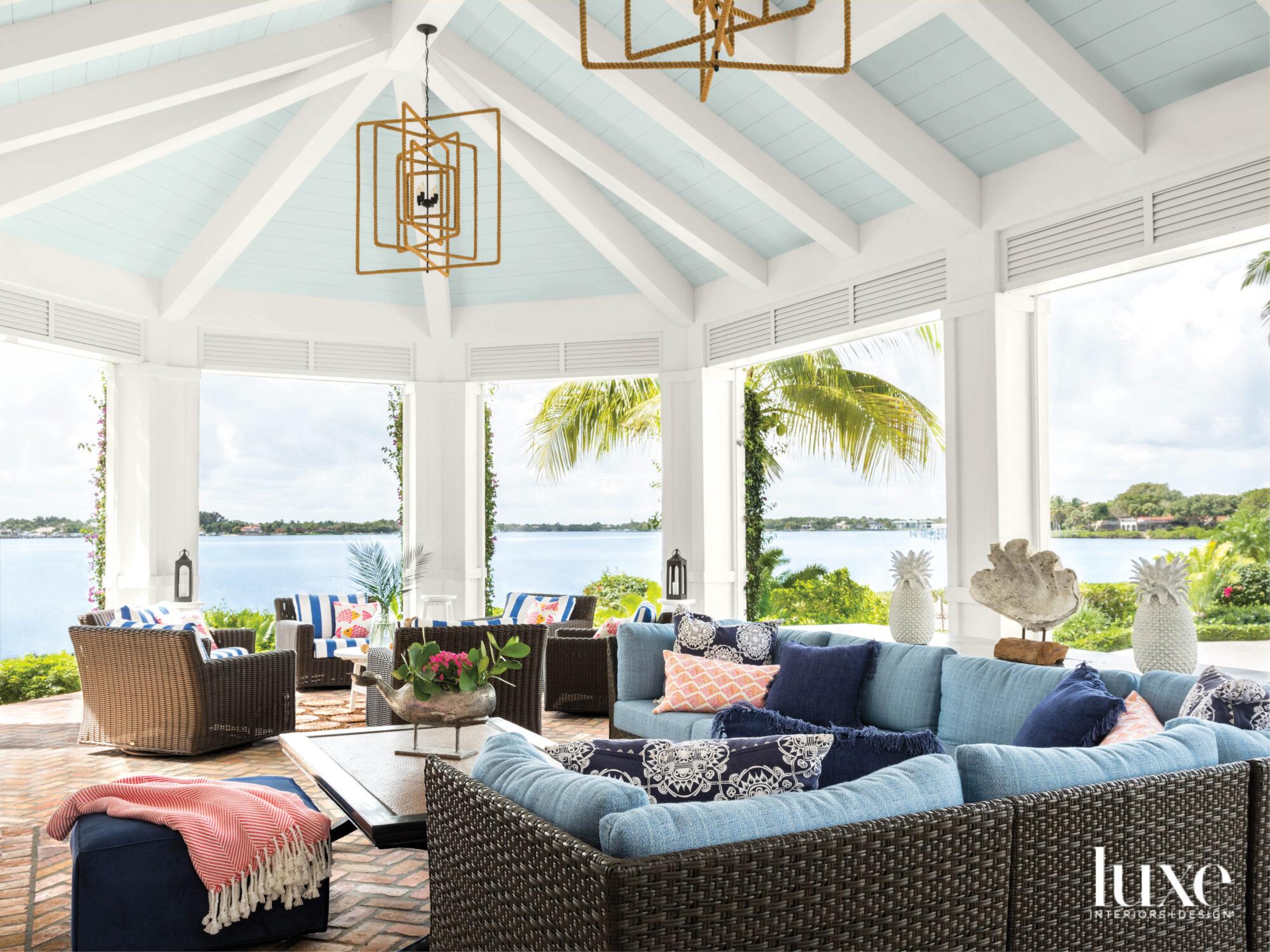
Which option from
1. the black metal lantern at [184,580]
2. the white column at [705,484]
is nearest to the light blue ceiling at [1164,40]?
the white column at [705,484]

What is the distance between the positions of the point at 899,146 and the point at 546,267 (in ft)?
11.2

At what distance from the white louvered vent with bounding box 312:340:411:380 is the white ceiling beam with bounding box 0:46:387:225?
239 cm

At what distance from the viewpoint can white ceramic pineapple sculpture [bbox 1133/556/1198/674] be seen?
3680 mm

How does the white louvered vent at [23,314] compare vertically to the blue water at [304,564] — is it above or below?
above

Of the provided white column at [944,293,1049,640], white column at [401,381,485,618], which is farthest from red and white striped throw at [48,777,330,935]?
white column at [401,381,485,618]

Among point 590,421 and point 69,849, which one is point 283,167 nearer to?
point 69,849

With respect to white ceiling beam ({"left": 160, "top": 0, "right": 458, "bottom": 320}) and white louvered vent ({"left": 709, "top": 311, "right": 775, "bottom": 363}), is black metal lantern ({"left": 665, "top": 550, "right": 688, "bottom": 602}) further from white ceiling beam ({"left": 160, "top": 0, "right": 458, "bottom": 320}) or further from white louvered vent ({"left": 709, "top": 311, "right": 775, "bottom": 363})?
white ceiling beam ({"left": 160, "top": 0, "right": 458, "bottom": 320})

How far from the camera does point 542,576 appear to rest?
24766mm

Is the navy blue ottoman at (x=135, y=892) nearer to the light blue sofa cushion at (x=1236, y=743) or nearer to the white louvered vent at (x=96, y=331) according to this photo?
the light blue sofa cushion at (x=1236, y=743)

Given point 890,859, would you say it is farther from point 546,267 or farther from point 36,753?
point 546,267

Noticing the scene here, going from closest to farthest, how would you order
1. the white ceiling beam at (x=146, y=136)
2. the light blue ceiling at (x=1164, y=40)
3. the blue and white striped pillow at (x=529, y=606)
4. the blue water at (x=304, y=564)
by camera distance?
the light blue ceiling at (x=1164, y=40) → the white ceiling beam at (x=146, y=136) → the blue and white striped pillow at (x=529, y=606) → the blue water at (x=304, y=564)

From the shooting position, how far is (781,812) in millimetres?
1623

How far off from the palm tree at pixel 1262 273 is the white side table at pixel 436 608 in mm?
6197

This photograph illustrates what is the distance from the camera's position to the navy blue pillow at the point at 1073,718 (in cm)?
259
